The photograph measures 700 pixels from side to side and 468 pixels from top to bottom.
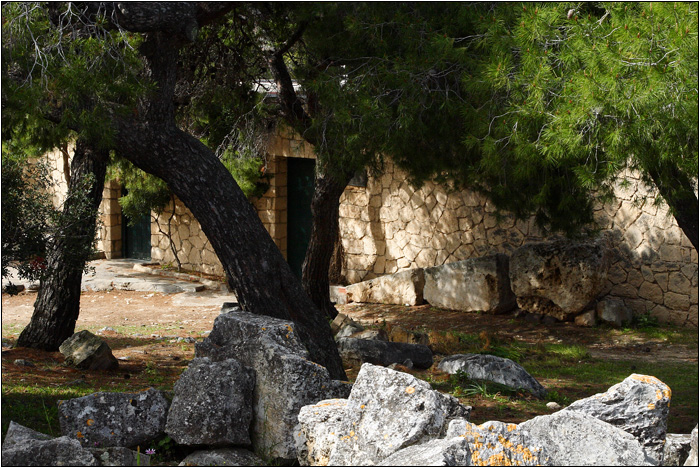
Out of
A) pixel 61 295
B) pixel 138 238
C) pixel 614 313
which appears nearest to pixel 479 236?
pixel 614 313

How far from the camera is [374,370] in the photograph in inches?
167

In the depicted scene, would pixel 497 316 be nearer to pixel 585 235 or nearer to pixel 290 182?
pixel 585 235

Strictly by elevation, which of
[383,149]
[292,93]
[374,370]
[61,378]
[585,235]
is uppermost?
[292,93]

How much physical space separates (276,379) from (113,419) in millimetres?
1050

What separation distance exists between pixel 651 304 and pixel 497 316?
6.96 feet

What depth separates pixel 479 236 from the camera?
11.8 metres

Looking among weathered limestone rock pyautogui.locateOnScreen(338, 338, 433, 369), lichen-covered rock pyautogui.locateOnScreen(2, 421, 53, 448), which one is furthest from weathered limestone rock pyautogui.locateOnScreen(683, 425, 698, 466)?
weathered limestone rock pyautogui.locateOnScreen(338, 338, 433, 369)

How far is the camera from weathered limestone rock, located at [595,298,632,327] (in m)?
10.3

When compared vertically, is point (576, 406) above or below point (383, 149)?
below

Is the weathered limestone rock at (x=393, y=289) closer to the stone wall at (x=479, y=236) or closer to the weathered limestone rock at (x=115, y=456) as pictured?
the stone wall at (x=479, y=236)

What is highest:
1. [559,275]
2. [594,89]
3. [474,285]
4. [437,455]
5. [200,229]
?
[594,89]

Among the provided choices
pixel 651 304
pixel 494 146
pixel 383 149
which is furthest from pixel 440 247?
pixel 494 146

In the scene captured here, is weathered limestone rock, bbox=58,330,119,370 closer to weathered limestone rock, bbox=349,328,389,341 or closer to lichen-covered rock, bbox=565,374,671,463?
weathered limestone rock, bbox=349,328,389,341

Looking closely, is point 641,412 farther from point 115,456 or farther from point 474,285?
point 474,285
